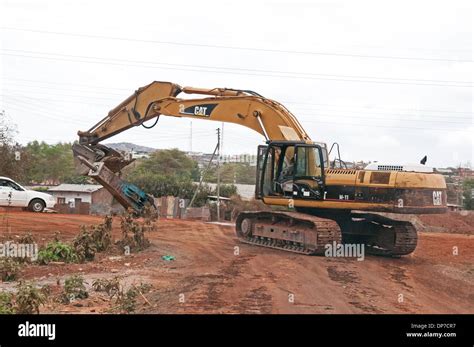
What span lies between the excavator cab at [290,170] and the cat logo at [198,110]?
7.27 feet

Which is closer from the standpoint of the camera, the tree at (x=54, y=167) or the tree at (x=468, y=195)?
the tree at (x=468, y=195)

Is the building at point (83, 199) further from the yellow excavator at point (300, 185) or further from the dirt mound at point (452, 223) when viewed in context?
the dirt mound at point (452, 223)

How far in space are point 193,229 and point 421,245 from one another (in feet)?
25.2

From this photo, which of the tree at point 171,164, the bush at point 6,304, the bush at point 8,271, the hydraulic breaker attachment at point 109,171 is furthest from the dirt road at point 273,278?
the tree at point 171,164

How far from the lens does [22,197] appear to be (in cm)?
2320

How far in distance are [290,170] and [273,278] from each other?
4.70 metres

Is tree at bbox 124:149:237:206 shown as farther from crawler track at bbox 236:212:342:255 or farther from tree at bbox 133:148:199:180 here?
crawler track at bbox 236:212:342:255

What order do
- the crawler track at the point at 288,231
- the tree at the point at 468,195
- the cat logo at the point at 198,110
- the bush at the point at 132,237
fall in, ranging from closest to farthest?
the crawler track at the point at 288,231 < the bush at the point at 132,237 < the cat logo at the point at 198,110 < the tree at the point at 468,195

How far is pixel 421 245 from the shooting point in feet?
57.8

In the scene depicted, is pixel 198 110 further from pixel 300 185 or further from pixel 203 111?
pixel 300 185

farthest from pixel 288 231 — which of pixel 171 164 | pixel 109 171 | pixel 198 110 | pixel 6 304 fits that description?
pixel 171 164

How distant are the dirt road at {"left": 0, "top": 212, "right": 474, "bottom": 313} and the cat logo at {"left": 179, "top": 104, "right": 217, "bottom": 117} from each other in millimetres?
3684

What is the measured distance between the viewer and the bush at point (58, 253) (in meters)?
12.1
